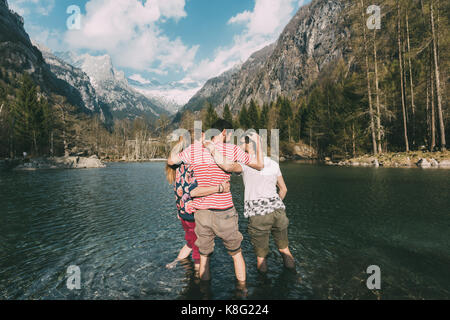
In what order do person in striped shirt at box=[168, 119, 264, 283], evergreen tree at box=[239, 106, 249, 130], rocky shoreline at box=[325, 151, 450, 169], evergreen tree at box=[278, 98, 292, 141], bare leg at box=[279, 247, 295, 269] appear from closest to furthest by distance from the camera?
person in striped shirt at box=[168, 119, 264, 283]
bare leg at box=[279, 247, 295, 269]
rocky shoreline at box=[325, 151, 450, 169]
evergreen tree at box=[278, 98, 292, 141]
evergreen tree at box=[239, 106, 249, 130]

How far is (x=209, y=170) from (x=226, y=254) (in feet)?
9.96

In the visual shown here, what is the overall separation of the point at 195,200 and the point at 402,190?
572 inches

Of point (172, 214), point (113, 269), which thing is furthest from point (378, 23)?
point (113, 269)

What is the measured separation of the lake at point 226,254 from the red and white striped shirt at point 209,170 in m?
1.69

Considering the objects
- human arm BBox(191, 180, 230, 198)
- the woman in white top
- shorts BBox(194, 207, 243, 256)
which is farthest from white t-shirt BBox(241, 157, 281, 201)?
human arm BBox(191, 180, 230, 198)

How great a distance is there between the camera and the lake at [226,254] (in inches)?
158

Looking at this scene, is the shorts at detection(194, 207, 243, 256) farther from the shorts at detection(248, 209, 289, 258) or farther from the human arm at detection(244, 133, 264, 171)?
the human arm at detection(244, 133, 264, 171)

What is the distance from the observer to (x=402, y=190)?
1292 cm

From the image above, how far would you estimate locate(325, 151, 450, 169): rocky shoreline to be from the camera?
949 inches

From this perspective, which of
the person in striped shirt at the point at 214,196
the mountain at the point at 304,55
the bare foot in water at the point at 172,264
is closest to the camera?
the person in striped shirt at the point at 214,196

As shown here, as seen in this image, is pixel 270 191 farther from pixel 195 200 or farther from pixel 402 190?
pixel 402 190

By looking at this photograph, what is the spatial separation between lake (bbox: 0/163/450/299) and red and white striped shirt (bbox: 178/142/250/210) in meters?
1.69

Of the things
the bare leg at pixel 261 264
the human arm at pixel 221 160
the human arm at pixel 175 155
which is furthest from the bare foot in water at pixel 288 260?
the human arm at pixel 175 155
